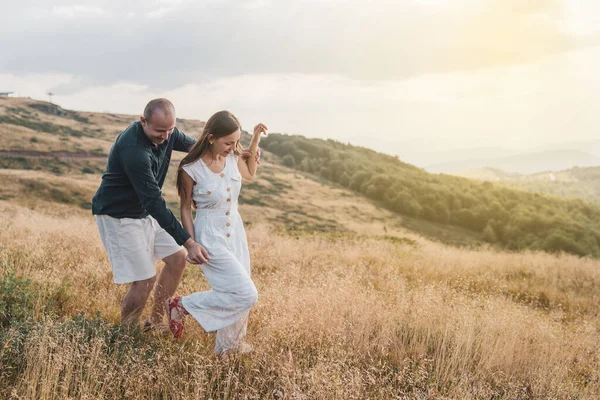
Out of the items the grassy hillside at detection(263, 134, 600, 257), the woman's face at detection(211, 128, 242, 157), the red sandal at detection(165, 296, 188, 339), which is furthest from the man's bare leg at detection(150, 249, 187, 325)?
the grassy hillside at detection(263, 134, 600, 257)

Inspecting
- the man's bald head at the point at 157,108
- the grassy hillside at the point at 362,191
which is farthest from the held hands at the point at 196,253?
the grassy hillside at the point at 362,191

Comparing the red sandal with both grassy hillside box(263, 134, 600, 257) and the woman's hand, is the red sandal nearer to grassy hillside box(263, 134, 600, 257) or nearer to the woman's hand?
the woman's hand

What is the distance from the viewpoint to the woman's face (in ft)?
13.2

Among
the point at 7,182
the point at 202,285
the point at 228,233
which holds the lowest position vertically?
the point at 7,182

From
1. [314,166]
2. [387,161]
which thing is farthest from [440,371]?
[387,161]

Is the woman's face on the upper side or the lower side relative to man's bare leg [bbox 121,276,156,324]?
upper

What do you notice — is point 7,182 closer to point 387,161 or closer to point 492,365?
point 492,365

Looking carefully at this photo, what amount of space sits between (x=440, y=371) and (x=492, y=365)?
533 mm

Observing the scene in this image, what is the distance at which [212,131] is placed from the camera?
403cm

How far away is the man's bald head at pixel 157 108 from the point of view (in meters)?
3.78

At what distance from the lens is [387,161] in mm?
113562

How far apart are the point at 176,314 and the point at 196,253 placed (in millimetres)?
767

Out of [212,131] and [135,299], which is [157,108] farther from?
[135,299]

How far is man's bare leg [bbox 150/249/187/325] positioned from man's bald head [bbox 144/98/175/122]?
144 cm
